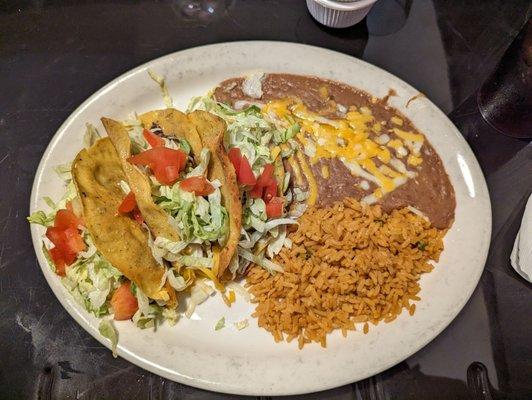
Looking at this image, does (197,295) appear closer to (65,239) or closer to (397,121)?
(65,239)

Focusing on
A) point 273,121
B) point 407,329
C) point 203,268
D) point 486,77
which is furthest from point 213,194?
point 486,77

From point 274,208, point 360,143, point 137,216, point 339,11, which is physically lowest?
point 137,216

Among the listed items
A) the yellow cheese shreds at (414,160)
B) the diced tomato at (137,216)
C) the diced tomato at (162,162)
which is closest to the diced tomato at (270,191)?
the diced tomato at (162,162)

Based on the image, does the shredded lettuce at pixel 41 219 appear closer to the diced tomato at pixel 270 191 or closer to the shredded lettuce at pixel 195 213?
the shredded lettuce at pixel 195 213

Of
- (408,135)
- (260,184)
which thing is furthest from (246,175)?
(408,135)

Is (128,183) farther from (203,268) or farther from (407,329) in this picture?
(407,329)

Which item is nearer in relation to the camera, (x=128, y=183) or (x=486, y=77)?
(x=128, y=183)
